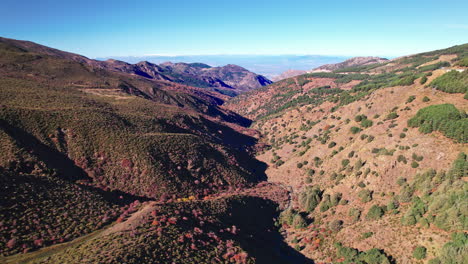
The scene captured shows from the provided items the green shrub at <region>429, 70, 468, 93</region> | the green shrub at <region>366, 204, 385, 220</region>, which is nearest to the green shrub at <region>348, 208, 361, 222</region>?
the green shrub at <region>366, 204, 385, 220</region>

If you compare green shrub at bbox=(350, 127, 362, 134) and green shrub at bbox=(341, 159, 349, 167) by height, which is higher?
green shrub at bbox=(350, 127, 362, 134)

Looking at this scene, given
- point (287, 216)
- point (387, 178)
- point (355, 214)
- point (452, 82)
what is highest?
point (452, 82)

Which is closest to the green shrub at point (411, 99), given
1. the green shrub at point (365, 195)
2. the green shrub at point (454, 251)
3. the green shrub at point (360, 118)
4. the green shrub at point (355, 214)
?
the green shrub at point (360, 118)

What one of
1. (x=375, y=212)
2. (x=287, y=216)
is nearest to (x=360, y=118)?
(x=375, y=212)

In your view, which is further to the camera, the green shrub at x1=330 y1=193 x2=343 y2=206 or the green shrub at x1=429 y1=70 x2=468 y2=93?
the green shrub at x1=429 y1=70 x2=468 y2=93

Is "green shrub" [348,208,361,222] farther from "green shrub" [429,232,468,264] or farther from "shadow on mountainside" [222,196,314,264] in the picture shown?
"green shrub" [429,232,468,264]

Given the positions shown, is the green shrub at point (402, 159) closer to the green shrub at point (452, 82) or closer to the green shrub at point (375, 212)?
the green shrub at point (375, 212)

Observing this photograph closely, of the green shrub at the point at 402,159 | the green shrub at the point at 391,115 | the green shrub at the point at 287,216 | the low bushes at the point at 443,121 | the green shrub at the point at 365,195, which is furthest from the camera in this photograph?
the green shrub at the point at 391,115

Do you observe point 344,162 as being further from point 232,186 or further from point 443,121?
point 232,186

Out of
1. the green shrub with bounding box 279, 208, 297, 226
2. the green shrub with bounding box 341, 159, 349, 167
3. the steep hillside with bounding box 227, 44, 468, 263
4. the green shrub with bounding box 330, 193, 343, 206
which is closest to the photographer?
the steep hillside with bounding box 227, 44, 468, 263

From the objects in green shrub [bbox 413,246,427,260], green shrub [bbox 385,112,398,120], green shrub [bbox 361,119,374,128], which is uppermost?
green shrub [bbox 385,112,398,120]
